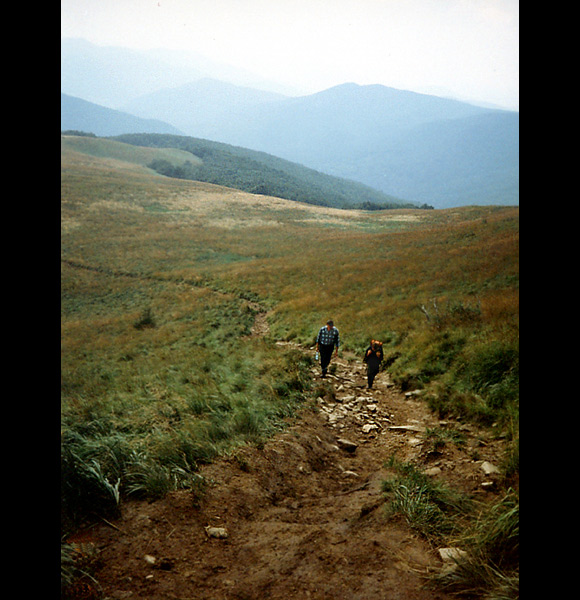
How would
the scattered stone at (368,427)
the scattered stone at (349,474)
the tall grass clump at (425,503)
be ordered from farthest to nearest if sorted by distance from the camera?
the scattered stone at (368,427) < the scattered stone at (349,474) < the tall grass clump at (425,503)

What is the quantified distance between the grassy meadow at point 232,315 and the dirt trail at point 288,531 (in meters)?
0.36

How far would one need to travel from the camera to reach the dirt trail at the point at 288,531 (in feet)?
8.95

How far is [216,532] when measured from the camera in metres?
3.54

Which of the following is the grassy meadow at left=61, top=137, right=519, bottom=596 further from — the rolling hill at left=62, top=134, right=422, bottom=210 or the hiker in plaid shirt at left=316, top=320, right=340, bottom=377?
the rolling hill at left=62, top=134, right=422, bottom=210

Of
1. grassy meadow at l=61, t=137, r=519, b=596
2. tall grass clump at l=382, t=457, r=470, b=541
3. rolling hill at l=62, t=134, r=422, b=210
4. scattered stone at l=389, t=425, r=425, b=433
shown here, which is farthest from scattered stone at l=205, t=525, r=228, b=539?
rolling hill at l=62, t=134, r=422, b=210

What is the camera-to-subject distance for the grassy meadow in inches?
209

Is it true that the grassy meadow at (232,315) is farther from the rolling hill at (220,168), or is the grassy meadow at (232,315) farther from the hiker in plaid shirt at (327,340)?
the rolling hill at (220,168)

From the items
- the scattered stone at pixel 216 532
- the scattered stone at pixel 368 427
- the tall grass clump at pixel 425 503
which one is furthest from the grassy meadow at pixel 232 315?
the scattered stone at pixel 368 427

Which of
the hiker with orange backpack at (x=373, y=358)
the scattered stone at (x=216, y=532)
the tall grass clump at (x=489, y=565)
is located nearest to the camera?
the tall grass clump at (x=489, y=565)

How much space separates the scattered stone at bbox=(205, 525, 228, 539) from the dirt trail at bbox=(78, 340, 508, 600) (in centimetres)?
4

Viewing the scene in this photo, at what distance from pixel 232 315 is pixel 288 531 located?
17.3 metres

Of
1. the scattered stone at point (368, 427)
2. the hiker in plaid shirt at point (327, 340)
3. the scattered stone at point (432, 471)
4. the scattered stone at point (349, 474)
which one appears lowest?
the scattered stone at point (349, 474)
